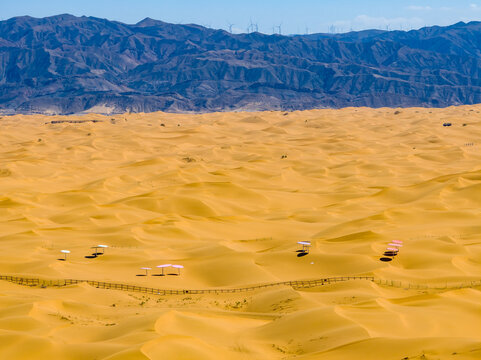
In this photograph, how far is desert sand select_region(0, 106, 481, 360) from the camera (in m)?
25.5

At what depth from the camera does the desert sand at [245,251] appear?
2552cm

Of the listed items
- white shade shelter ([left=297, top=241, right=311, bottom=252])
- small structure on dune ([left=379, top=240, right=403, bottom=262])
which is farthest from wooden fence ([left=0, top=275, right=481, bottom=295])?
white shade shelter ([left=297, top=241, right=311, bottom=252])

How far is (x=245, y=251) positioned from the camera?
4791 centimetres

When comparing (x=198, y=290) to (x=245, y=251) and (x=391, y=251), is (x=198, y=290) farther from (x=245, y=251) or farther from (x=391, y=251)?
(x=391, y=251)

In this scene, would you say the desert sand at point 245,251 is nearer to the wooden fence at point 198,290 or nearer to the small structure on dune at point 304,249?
the small structure on dune at point 304,249

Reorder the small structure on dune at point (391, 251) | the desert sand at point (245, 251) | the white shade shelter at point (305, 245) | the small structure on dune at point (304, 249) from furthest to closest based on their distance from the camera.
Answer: the white shade shelter at point (305, 245) < the small structure on dune at point (304, 249) < the small structure on dune at point (391, 251) < the desert sand at point (245, 251)

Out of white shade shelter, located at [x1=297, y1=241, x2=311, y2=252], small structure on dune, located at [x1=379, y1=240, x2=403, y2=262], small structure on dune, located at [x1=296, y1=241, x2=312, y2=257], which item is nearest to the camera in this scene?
small structure on dune, located at [x1=379, y1=240, x2=403, y2=262]

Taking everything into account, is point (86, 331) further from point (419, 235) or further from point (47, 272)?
point (419, 235)

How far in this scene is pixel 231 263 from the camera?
44500mm

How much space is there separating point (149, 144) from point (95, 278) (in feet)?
345

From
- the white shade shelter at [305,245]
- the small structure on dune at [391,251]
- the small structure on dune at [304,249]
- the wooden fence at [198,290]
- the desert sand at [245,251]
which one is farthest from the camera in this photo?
the white shade shelter at [305,245]

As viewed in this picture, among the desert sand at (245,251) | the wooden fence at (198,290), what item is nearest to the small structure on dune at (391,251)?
the desert sand at (245,251)

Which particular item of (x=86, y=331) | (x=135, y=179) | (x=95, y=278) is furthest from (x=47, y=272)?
(x=135, y=179)

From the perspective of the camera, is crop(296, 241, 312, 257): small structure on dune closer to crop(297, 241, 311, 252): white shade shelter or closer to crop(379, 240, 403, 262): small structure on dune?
crop(297, 241, 311, 252): white shade shelter
